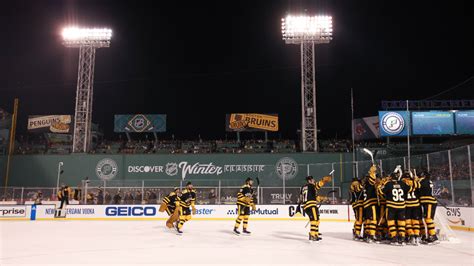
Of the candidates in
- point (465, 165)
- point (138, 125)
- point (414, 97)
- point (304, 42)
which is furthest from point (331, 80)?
point (465, 165)

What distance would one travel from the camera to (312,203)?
1173cm

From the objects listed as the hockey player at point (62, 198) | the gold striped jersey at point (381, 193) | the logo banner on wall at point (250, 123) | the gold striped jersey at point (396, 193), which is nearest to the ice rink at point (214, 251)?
the gold striped jersey at point (396, 193)

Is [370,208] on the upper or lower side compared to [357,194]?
lower

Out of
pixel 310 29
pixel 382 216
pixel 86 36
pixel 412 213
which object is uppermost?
pixel 310 29

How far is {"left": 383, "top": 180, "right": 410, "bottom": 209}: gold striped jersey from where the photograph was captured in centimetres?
1066

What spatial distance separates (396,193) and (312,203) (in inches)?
94.0

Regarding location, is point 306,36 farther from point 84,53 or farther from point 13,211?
point 13,211

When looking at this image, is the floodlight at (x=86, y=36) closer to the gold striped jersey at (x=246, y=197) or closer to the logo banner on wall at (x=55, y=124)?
the logo banner on wall at (x=55, y=124)

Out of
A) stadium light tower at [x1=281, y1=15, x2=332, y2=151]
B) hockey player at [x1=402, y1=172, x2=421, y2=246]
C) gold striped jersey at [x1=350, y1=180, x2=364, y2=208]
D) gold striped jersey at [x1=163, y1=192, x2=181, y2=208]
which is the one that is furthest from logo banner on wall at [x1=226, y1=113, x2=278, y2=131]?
Result: hockey player at [x1=402, y1=172, x2=421, y2=246]

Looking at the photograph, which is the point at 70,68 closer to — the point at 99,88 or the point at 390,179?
the point at 99,88

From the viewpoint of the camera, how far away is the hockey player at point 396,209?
10.6m

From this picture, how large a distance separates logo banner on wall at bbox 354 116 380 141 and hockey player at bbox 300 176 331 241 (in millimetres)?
25452

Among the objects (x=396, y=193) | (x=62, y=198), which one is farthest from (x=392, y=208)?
(x=62, y=198)

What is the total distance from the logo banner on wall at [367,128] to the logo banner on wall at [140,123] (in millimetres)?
18558
